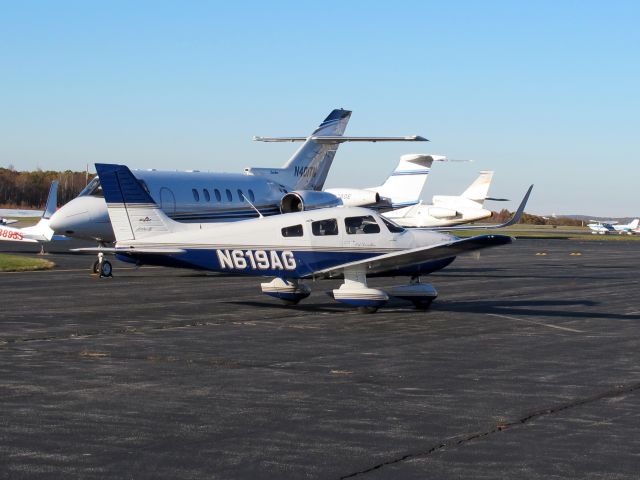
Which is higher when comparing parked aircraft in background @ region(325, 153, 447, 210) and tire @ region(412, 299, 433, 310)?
parked aircraft in background @ region(325, 153, 447, 210)

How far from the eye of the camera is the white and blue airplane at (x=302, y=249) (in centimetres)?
2098

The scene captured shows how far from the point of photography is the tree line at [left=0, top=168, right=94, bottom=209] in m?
130

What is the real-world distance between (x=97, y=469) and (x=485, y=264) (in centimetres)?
3626

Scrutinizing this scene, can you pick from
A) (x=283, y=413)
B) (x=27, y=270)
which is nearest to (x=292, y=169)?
(x=27, y=270)

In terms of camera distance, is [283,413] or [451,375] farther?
[451,375]

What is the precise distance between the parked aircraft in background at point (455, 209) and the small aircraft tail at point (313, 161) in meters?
26.8

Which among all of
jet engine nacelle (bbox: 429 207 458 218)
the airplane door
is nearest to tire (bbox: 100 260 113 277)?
the airplane door

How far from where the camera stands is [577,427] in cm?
1008

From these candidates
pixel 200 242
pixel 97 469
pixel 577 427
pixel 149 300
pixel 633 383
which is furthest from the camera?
pixel 149 300

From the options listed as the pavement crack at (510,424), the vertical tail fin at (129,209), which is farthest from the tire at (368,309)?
the pavement crack at (510,424)

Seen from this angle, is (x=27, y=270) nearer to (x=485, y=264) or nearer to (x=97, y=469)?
(x=485, y=264)

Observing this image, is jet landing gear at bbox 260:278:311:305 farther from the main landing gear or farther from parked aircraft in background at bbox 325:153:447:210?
parked aircraft in background at bbox 325:153:447:210

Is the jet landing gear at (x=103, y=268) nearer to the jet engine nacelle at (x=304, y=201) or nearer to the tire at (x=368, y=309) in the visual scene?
the jet engine nacelle at (x=304, y=201)

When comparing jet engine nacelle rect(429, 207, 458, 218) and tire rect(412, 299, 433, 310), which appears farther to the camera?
jet engine nacelle rect(429, 207, 458, 218)
